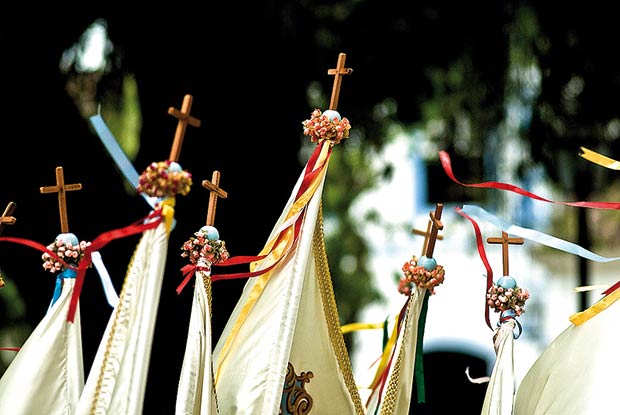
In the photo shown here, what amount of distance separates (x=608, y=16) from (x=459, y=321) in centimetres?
608

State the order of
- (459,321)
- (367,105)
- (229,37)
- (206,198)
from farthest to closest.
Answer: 1. (459,321)
2. (367,105)
3. (229,37)
4. (206,198)

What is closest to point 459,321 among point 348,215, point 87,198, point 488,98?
point 348,215

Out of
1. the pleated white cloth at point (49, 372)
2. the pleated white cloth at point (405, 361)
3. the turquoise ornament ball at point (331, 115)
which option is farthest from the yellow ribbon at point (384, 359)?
the pleated white cloth at point (49, 372)

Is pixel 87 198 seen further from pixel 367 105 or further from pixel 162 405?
pixel 367 105

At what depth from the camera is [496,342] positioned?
2160 millimetres

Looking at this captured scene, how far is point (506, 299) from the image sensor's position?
2.15 meters

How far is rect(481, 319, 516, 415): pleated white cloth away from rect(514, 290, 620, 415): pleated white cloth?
0.10 metres

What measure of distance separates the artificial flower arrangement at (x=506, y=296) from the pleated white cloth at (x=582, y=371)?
13cm

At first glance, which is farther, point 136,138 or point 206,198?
point 136,138

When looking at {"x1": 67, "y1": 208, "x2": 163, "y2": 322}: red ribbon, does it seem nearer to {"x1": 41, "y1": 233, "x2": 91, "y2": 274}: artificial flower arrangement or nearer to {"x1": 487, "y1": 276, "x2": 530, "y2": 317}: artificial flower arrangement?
{"x1": 41, "y1": 233, "x2": 91, "y2": 274}: artificial flower arrangement

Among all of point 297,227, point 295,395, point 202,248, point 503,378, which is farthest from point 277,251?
point 503,378

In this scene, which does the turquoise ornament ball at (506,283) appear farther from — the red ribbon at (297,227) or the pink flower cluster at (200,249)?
the pink flower cluster at (200,249)

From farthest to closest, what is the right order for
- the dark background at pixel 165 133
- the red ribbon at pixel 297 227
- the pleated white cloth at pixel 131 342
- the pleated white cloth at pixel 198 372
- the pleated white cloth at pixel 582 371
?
the dark background at pixel 165 133 < the red ribbon at pixel 297 227 < the pleated white cloth at pixel 582 371 < the pleated white cloth at pixel 198 372 < the pleated white cloth at pixel 131 342

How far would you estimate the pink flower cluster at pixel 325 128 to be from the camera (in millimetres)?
2135
